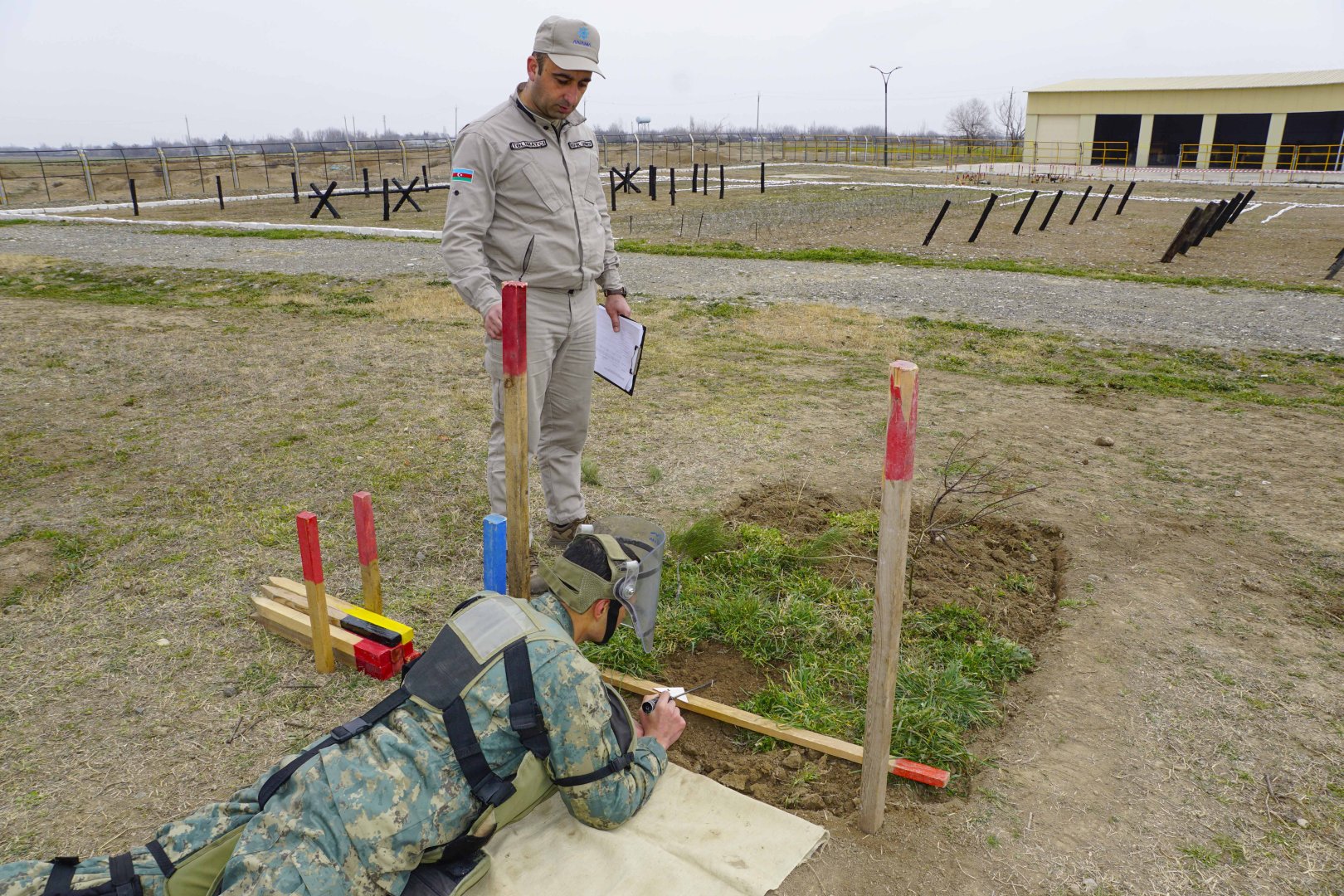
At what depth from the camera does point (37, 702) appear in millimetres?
3191

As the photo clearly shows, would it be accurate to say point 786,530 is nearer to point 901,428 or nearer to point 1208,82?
point 901,428

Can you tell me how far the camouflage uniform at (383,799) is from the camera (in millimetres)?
2002

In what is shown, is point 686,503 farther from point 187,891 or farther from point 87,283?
point 87,283

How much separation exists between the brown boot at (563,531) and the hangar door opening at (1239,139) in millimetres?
43636

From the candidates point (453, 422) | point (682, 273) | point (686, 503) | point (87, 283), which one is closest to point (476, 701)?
point (686, 503)

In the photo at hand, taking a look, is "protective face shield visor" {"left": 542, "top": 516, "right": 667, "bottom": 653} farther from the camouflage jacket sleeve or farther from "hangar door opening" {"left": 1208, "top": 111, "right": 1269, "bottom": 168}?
"hangar door opening" {"left": 1208, "top": 111, "right": 1269, "bottom": 168}

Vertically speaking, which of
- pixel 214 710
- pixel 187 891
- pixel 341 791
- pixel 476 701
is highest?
pixel 476 701

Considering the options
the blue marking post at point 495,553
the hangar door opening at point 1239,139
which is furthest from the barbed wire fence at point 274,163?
the blue marking post at point 495,553

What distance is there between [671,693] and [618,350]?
167 cm

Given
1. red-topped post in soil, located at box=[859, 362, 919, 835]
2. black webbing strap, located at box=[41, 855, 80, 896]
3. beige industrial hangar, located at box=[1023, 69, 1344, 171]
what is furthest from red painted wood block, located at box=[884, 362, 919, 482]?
beige industrial hangar, located at box=[1023, 69, 1344, 171]

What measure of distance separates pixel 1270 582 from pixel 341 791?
3930mm

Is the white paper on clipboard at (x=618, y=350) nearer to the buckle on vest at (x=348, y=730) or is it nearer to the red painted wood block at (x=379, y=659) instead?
the red painted wood block at (x=379, y=659)

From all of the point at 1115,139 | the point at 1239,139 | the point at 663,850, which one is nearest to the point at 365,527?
the point at 663,850

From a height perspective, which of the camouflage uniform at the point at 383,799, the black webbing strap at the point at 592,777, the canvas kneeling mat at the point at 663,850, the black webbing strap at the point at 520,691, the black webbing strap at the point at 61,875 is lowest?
the canvas kneeling mat at the point at 663,850
